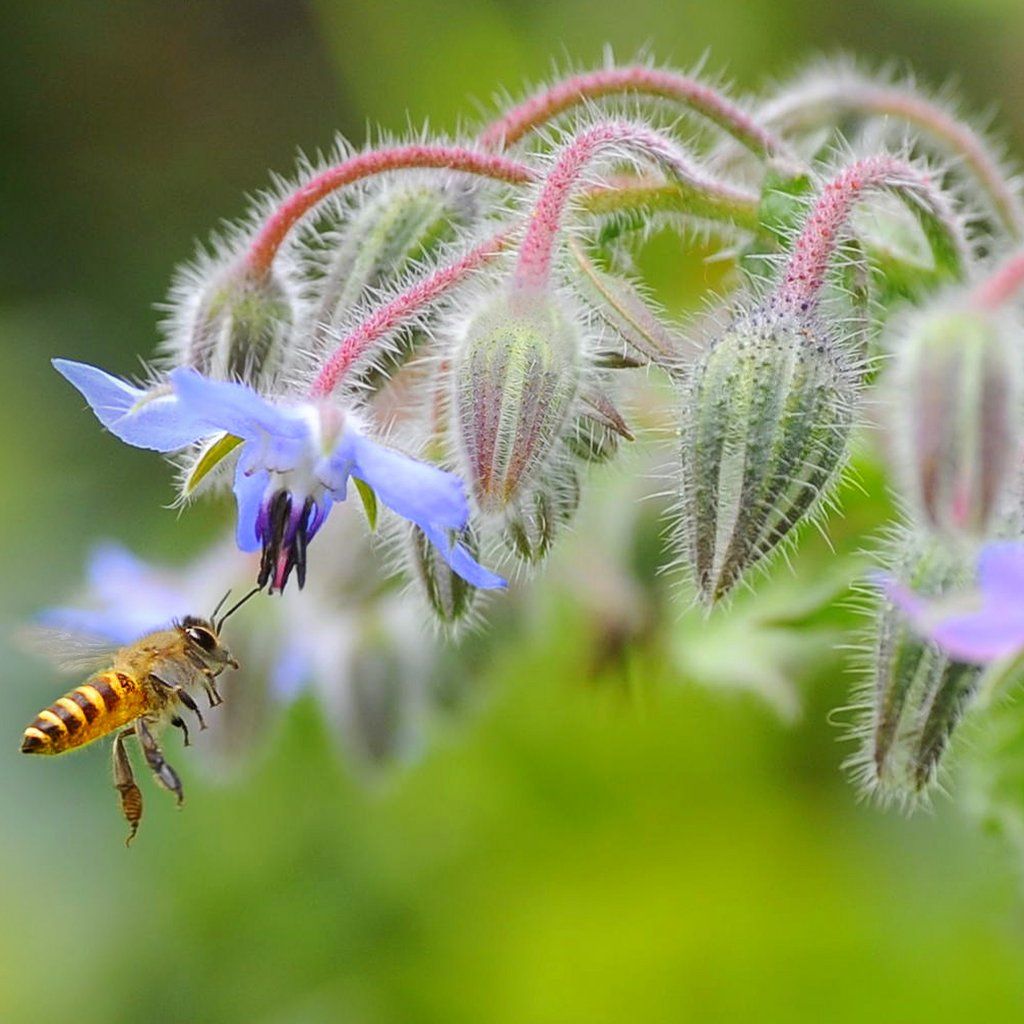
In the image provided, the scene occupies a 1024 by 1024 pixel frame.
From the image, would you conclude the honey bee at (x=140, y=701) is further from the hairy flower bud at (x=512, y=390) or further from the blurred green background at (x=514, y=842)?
the blurred green background at (x=514, y=842)

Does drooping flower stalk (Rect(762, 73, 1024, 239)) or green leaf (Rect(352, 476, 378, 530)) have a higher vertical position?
drooping flower stalk (Rect(762, 73, 1024, 239))

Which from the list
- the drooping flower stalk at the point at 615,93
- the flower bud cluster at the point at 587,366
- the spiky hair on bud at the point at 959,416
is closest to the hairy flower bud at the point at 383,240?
the flower bud cluster at the point at 587,366

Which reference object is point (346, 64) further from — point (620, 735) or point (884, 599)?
point (884, 599)

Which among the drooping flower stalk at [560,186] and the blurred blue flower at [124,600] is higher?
the blurred blue flower at [124,600]

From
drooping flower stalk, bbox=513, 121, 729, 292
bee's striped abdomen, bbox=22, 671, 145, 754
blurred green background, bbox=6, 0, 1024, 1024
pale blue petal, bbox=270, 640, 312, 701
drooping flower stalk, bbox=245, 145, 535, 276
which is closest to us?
drooping flower stalk, bbox=513, 121, 729, 292

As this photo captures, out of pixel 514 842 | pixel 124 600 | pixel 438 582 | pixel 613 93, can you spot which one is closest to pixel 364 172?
pixel 613 93

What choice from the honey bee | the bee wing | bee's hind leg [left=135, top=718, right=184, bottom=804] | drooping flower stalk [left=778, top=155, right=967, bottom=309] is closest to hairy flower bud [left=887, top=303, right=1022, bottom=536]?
drooping flower stalk [left=778, top=155, right=967, bottom=309]

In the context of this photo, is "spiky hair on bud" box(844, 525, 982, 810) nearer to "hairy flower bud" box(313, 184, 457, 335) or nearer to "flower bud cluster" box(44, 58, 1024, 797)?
"flower bud cluster" box(44, 58, 1024, 797)
